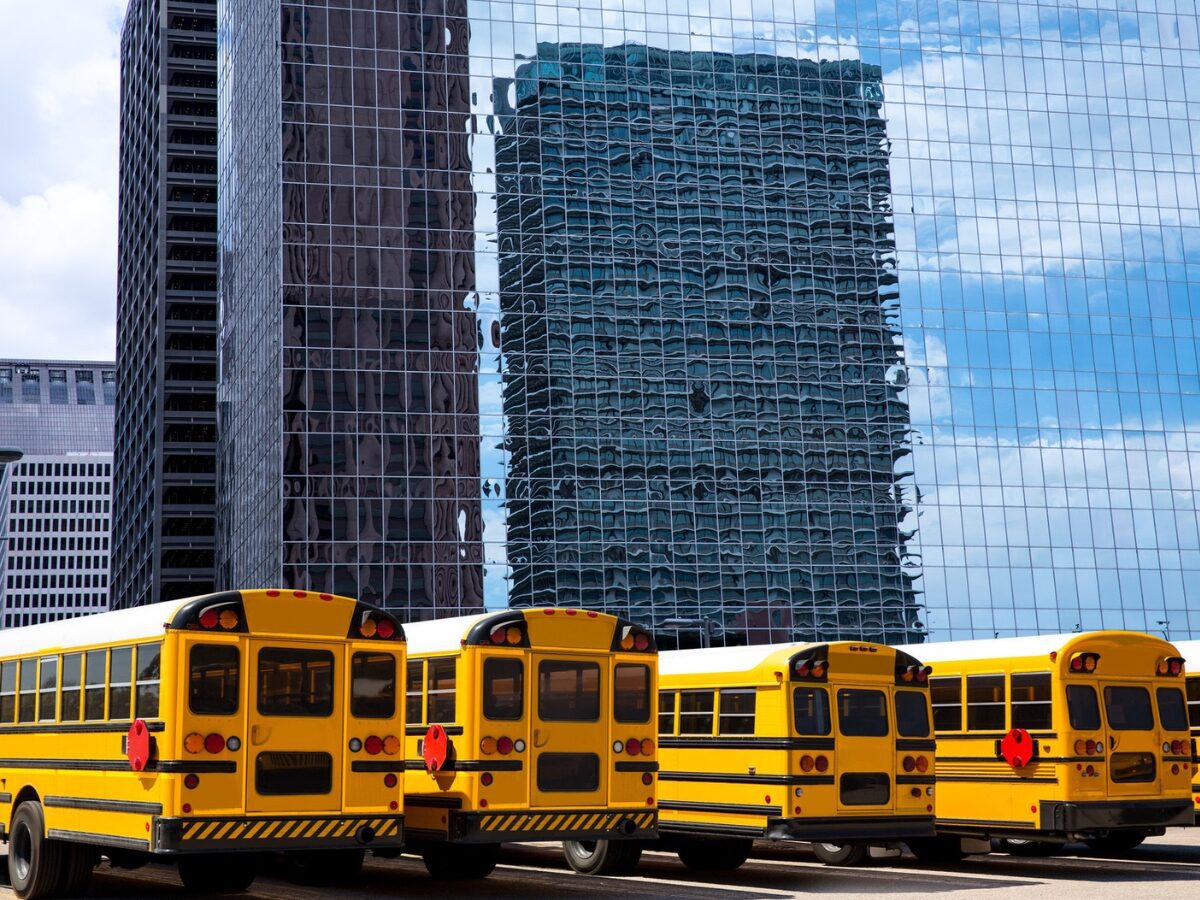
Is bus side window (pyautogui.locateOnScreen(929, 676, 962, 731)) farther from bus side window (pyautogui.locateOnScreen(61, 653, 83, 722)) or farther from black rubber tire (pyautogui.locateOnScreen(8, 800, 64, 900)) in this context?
black rubber tire (pyautogui.locateOnScreen(8, 800, 64, 900))

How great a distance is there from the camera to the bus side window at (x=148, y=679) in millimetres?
13055

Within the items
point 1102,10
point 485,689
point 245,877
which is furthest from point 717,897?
point 1102,10

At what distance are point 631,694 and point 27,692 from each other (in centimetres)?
565

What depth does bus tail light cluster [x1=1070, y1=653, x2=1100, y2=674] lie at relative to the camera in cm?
1783

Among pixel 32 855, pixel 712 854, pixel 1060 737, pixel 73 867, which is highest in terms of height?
pixel 1060 737

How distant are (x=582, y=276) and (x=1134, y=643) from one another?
5341 centimetres

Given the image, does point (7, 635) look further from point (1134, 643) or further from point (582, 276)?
point (582, 276)

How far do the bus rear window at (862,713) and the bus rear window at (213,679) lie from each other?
6696mm

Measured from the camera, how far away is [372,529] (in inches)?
2608

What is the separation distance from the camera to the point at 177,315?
100m

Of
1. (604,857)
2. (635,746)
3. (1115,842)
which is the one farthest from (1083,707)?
(604,857)

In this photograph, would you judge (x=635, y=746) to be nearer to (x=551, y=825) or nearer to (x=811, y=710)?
(x=551, y=825)

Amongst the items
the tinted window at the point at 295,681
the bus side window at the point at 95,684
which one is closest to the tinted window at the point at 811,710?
the tinted window at the point at 295,681

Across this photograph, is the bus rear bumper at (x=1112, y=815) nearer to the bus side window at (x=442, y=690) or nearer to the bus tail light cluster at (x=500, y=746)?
the bus tail light cluster at (x=500, y=746)
